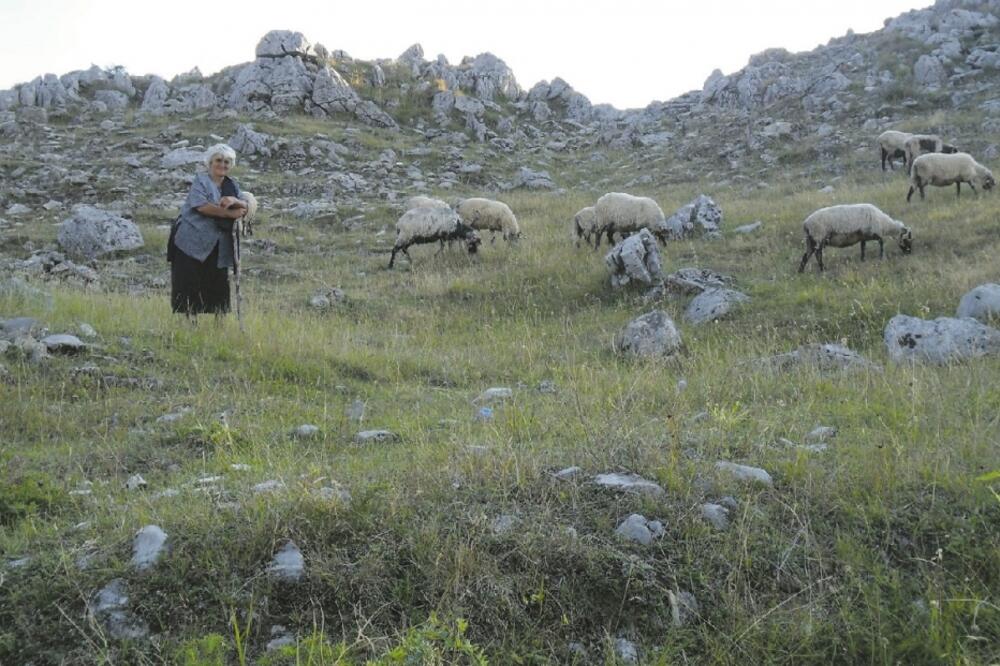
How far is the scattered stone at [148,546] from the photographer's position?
285cm

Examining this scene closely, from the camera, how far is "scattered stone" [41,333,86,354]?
6.48 metres

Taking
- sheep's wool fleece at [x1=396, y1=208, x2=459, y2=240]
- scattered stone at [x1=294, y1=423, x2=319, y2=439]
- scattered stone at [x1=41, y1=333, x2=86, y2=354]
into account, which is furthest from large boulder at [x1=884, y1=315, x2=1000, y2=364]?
sheep's wool fleece at [x1=396, y1=208, x2=459, y2=240]

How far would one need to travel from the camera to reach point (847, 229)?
1242cm

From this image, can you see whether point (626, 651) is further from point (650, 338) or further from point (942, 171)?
point (942, 171)

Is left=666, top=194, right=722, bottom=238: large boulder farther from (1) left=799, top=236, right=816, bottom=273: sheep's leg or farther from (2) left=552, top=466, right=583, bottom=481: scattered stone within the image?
(2) left=552, top=466, right=583, bottom=481: scattered stone

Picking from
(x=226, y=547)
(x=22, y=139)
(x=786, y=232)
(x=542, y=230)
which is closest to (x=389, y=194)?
(x=542, y=230)

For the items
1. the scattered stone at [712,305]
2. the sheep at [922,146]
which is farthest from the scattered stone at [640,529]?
the sheep at [922,146]

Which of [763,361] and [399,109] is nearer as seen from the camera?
[763,361]

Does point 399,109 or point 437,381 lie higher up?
point 399,109

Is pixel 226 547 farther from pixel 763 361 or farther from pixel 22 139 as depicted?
pixel 22 139

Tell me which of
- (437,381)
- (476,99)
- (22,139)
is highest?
(476,99)

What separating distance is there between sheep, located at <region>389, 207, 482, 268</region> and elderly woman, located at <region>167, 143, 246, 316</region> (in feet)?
24.7

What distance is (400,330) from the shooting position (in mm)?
10297

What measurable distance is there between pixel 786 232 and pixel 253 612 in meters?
14.5
